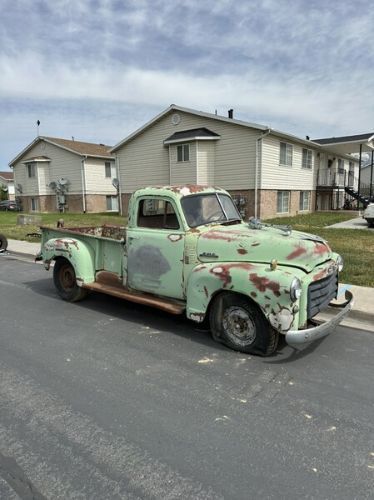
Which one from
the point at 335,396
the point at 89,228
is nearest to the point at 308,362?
the point at 335,396

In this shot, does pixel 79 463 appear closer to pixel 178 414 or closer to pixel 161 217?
pixel 178 414

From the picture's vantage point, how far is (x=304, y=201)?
26750mm

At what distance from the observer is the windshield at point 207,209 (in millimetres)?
5070

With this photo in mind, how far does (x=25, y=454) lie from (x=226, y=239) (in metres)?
2.94

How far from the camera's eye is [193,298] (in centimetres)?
462

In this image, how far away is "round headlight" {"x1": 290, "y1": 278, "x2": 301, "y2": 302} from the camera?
3.87 meters

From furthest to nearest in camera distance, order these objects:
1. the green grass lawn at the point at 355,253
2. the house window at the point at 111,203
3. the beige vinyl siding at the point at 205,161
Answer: the house window at the point at 111,203
the beige vinyl siding at the point at 205,161
the green grass lawn at the point at 355,253

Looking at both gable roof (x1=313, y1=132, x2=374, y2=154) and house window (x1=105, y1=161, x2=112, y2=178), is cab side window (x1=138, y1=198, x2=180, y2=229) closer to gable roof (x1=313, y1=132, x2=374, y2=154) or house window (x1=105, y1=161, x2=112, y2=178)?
gable roof (x1=313, y1=132, x2=374, y2=154)

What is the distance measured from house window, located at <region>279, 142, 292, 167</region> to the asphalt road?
19086mm

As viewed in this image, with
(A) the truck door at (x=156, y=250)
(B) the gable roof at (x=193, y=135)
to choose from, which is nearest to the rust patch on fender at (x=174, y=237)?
(A) the truck door at (x=156, y=250)

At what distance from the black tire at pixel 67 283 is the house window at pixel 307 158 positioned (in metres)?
22.1

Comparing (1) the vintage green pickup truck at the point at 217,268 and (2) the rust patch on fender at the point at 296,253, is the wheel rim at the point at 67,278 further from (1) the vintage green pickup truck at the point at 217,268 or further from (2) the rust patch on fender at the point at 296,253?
(2) the rust patch on fender at the point at 296,253

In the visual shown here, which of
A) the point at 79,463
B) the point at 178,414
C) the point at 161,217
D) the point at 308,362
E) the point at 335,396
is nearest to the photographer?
the point at 79,463

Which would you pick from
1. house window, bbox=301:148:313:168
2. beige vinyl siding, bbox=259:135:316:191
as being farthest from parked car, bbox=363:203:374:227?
house window, bbox=301:148:313:168
